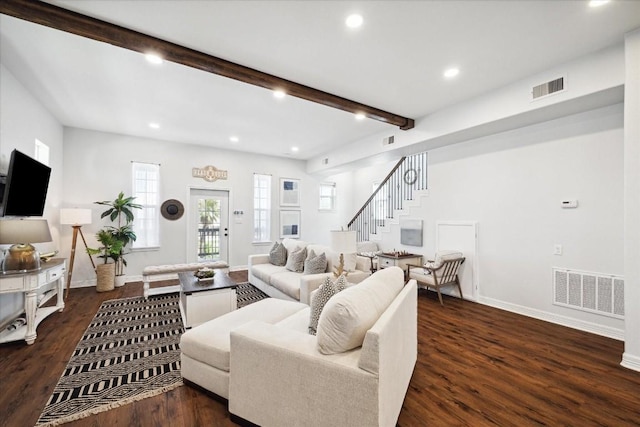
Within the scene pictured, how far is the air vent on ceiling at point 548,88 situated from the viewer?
3.07 metres

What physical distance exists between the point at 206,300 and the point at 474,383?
2.94m

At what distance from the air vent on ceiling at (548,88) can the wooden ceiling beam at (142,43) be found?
2.43 m

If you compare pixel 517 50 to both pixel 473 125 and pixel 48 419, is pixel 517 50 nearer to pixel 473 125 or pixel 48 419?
pixel 473 125

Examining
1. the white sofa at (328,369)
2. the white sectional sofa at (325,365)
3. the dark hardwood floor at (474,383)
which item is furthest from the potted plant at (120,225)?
the white sofa at (328,369)

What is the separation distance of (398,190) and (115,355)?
227 inches

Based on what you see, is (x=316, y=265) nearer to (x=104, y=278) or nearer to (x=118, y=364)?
(x=118, y=364)

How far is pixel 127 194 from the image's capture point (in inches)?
225

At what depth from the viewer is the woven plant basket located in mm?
4930

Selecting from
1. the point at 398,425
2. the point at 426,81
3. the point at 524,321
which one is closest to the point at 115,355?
the point at 398,425

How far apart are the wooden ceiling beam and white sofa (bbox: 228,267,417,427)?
268cm

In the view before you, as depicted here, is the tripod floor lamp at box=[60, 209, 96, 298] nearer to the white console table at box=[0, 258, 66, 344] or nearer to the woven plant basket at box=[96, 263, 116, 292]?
the woven plant basket at box=[96, 263, 116, 292]

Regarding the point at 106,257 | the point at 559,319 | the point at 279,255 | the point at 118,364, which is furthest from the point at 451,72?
the point at 106,257

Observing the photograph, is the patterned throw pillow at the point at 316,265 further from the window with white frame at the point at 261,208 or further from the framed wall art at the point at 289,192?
the framed wall art at the point at 289,192

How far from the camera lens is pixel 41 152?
429 cm
